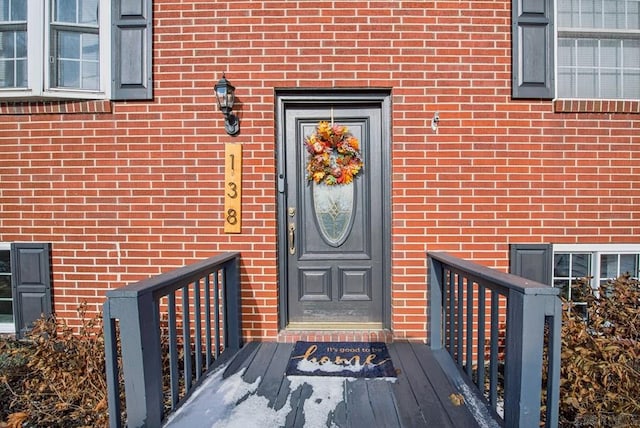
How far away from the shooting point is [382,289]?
3088 mm

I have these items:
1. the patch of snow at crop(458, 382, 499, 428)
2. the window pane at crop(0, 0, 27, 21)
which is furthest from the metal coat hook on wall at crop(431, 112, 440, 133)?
the window pane at crop(0, 0, 27, 21)

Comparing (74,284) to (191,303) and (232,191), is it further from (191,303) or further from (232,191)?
(232,191)

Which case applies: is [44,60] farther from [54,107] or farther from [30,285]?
[30,285]

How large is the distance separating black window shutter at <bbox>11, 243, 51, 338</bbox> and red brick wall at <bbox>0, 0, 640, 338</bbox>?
1.32 feet

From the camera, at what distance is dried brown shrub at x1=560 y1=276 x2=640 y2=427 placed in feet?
6.65

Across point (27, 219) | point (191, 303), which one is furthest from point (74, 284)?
point (191, 303)

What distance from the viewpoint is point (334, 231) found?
3.13 meters

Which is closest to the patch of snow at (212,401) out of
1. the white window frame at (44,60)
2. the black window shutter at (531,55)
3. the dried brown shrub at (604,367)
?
the dried brown shrub at (604,367)

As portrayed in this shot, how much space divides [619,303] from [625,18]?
2.58 meters

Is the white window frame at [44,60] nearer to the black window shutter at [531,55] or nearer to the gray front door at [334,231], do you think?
the gray front door at [334,231]

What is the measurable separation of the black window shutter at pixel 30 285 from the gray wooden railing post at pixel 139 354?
193 centimetres

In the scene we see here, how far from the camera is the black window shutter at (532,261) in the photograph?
2.95 meters

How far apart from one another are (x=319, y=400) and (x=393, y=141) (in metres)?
2.06

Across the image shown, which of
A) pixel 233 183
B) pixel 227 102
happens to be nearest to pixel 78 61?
pixel 227 102
